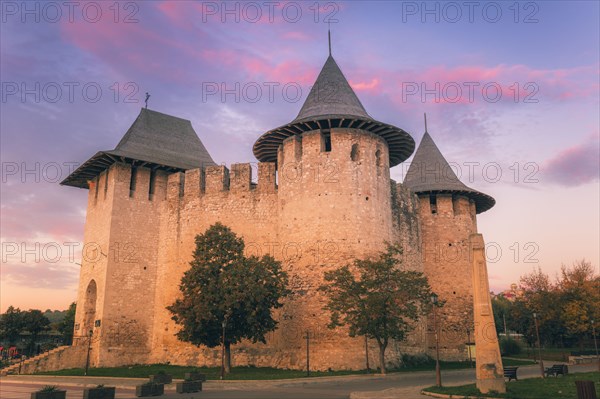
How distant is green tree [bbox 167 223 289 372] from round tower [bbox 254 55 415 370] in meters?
2.17

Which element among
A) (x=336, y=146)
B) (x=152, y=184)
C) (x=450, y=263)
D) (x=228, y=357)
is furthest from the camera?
(x=450, y=263)

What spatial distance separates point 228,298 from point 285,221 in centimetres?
637

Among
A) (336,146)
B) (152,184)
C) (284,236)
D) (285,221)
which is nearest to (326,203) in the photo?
(285,221)

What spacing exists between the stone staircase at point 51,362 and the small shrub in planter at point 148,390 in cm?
1575

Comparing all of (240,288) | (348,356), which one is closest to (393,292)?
(348,356)

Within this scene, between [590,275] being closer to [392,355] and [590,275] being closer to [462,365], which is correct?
[462,365]

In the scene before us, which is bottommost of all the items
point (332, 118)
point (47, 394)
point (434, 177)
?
point (47, 394)

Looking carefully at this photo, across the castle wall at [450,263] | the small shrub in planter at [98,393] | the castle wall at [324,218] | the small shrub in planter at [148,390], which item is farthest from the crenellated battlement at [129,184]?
the small shrub in planter at [98,393]

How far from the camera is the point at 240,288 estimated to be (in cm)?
2303

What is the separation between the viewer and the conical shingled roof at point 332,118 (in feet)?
89.7

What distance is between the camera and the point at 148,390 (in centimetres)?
1515

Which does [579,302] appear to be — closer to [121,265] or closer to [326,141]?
[326,141]

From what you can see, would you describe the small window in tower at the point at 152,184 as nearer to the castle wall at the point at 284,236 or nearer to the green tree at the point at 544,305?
the castle wall at the point at 284,236

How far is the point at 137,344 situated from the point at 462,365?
18.8 m
